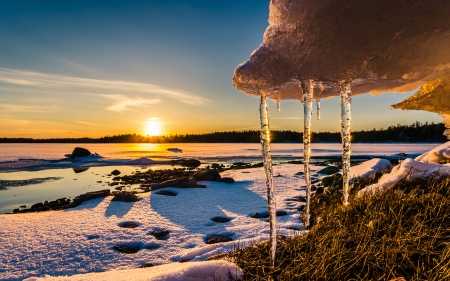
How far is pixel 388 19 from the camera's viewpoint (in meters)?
2.70

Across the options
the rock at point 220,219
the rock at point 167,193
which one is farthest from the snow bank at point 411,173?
the rock at point 167,193

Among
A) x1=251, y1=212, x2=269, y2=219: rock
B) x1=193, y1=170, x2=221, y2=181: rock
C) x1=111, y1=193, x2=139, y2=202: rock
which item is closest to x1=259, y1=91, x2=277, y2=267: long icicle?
x1=251, y1=212, x2=269, y2=219: rock

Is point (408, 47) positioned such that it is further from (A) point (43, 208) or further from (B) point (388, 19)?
(A) point (43, 208)

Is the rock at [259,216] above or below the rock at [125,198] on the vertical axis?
below

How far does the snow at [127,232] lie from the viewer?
14.3 feet

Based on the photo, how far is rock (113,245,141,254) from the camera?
4812 mm

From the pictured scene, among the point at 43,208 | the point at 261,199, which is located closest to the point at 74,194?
the point at 43,208

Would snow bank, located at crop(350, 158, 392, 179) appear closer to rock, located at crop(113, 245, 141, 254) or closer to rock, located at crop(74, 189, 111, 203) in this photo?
rock, located at crop(113, 245, 141, 254)

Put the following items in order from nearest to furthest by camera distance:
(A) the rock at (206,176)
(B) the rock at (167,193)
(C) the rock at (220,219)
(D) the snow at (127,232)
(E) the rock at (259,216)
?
(D) the snow at (127,232)
(C) the rock at (220,219)
(E) the rock at (259,216)
(B) the rock at (167,193)
(A) the rock at (206,176)

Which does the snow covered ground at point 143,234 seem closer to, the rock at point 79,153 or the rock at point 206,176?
the rock at point 206,176

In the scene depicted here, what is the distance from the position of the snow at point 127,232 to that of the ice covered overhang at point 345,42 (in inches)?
88.2

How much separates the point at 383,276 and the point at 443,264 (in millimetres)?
586

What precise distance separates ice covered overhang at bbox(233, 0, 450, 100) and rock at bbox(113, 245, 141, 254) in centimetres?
345

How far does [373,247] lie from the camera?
9.31 feet
